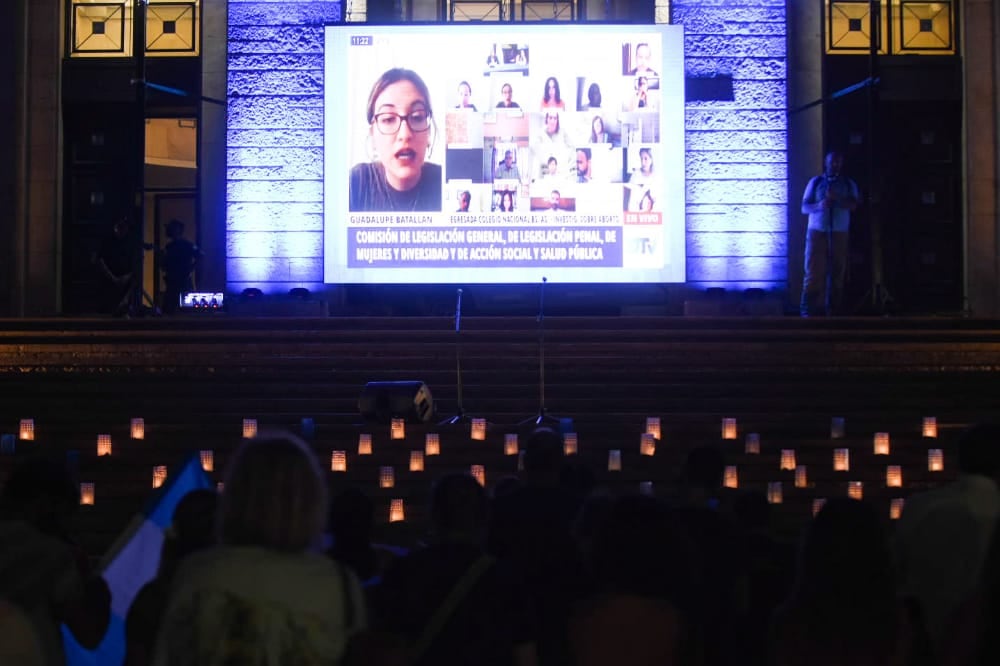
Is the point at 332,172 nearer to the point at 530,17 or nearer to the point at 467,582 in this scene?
the point at 530,17

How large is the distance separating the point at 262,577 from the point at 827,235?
43.4 ft

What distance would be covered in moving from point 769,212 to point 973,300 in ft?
9.76

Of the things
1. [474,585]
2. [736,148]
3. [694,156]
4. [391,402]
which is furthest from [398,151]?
[474,585]

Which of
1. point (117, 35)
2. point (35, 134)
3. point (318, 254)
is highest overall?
point (117, 35)

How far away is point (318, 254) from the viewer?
17.8 metres

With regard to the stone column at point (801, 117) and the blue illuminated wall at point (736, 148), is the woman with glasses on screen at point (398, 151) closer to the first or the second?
the blue illuminated wall at point (736, 148)

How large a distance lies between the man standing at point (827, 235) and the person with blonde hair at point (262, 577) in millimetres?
12596

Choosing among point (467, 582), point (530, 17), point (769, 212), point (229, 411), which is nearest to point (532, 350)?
point (229, 411)

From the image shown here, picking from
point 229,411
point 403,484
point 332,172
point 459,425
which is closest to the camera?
point 403,484

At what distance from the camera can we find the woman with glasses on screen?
1658 cm

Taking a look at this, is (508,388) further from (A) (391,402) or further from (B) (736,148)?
(B) (736,148)

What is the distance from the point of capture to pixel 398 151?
54.8 ft

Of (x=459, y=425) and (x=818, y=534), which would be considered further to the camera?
(x=459, y=425)

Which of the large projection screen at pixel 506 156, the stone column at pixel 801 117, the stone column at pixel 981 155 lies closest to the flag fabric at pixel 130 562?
the large projection screen at pixel 506 156
